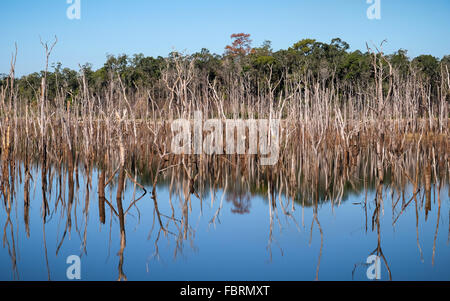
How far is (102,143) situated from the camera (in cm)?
Result: 1205

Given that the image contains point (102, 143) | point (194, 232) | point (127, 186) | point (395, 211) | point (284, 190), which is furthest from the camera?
point (102, 143)

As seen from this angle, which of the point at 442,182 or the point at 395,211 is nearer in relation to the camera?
the point at 395,211

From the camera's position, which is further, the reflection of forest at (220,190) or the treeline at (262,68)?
the treeline at (262,68)

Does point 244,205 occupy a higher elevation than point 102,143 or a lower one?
lower

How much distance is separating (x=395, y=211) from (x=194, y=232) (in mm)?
3247

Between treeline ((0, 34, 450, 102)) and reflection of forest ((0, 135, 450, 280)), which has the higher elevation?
treeline ((0, 34, 450, 102))

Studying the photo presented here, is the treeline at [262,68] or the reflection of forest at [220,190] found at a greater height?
the treeline at [262,68]

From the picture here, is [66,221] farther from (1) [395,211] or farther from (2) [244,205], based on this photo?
(1) [395,211]

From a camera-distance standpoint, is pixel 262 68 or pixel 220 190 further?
pixel 262 68

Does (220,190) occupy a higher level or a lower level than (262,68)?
lower

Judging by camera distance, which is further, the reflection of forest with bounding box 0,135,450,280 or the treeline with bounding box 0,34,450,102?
the treeline with bounding box 0,34,450,102
